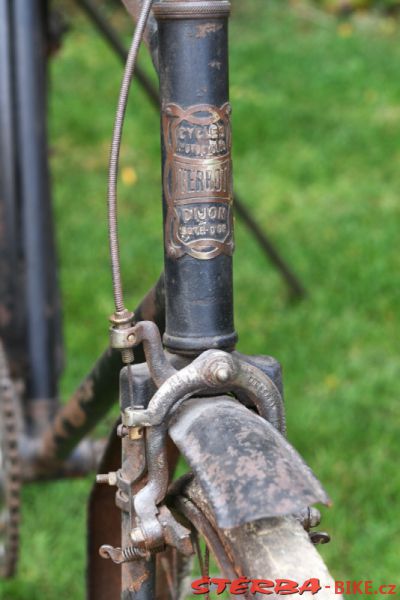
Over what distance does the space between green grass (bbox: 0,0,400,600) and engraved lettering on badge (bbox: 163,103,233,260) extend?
124cm

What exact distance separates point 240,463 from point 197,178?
31 centimetres

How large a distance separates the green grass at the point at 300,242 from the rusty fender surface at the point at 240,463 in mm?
1210

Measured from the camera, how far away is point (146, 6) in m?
1.06

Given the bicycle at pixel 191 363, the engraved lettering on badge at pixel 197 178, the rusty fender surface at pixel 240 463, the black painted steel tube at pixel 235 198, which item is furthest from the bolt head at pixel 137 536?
the black painted steel tube at pixel 235 198

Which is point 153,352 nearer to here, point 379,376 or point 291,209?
point 379,376

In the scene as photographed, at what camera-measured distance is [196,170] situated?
1050 millimetres

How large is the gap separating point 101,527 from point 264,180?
3006 millimetres

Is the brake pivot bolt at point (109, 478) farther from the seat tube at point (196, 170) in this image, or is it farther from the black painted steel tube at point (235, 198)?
the black painted steel tube at point (235, 198)

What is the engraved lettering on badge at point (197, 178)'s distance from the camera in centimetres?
105

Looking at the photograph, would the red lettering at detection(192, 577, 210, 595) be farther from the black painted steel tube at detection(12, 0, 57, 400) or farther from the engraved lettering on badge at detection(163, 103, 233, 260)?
the black painted steel tube at detection(12, 0, 57, 400)

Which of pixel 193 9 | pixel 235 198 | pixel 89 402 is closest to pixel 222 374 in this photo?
pixel 193 9

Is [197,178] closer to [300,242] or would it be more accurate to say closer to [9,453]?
[9,453]

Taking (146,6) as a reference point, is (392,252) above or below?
below

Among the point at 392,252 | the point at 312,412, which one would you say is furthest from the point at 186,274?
the point at 392,252
